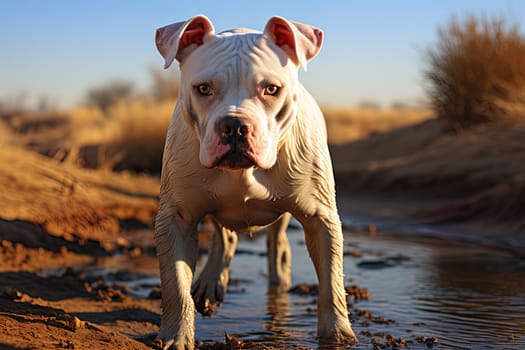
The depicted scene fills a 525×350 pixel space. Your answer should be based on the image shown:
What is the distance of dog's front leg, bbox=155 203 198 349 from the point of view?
169 inches

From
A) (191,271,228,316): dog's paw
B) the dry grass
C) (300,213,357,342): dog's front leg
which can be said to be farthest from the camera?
the dry grass

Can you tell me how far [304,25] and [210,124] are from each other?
0.81m

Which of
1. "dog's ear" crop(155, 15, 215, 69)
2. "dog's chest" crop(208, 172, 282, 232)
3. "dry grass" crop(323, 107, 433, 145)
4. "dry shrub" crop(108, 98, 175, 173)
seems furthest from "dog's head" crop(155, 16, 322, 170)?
"dry grass" crop(323, 107, 433, 145)

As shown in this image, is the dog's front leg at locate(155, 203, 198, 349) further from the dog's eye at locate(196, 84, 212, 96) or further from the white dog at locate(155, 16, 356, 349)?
the dog's eye at locate(196, 84, 212, 96)

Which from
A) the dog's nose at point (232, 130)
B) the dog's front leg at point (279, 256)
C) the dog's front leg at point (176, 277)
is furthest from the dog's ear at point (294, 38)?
the dog's front leg at point (279, 256)

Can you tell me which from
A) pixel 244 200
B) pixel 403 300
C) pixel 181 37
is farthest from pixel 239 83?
pixel 403 300

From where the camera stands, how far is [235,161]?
150 inches

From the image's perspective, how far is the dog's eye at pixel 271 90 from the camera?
12.8 ft

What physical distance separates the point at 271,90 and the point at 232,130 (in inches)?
13.7

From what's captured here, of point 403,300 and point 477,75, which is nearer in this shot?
point 403,300

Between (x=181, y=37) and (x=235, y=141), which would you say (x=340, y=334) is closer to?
(x=235, y=141)

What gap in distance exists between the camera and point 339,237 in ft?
15.1

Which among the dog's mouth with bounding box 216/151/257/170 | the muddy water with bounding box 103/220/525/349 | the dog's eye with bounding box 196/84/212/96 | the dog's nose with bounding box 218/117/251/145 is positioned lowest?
the muddy water with bounding box 103/220/525/349

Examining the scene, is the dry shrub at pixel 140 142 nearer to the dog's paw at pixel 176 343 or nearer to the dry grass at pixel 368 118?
the dry grass at pixel 368 118
